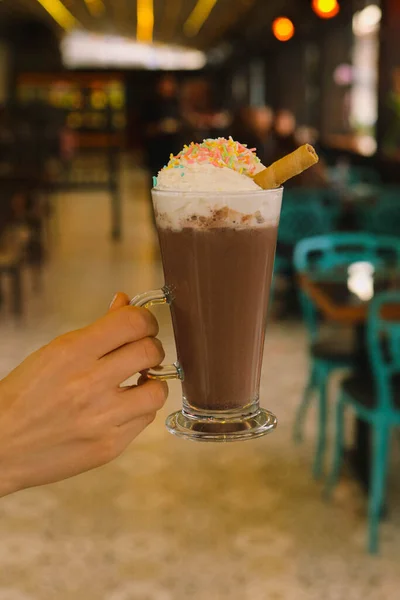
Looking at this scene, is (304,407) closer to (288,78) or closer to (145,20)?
(288,78)

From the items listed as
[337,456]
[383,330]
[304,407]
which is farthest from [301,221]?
[383,330]

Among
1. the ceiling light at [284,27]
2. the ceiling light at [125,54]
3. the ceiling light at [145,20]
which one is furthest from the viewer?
the ceiling light at [125,54]

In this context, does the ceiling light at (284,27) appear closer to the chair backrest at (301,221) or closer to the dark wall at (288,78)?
the dark wall at (288,78)

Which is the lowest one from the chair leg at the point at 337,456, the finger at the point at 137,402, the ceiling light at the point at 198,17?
the chair leg at the point at 337,456

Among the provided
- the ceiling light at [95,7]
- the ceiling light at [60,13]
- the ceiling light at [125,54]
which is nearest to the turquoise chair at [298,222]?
the ceiling light at [95,7]

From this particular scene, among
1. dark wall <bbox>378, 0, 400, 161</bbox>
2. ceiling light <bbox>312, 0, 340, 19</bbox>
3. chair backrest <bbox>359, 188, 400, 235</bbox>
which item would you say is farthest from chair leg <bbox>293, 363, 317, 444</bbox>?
ceiling light <bbox>312, 0, 340, 19</bbox>

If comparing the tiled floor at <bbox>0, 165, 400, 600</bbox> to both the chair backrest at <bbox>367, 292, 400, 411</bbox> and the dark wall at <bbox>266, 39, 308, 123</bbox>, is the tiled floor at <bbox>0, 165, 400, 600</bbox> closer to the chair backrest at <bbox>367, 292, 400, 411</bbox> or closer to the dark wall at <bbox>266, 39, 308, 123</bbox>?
the chair backrest at <bbox>367, 292, 400, 411</bbox>

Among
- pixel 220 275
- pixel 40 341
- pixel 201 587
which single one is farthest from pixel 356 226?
pixel 220 275
